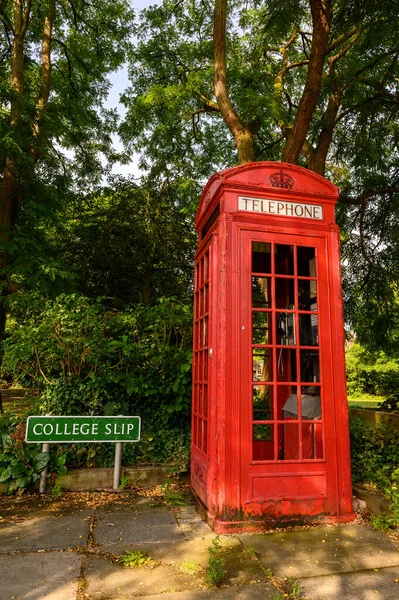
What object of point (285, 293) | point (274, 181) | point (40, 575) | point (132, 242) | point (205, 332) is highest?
point (132, 242)

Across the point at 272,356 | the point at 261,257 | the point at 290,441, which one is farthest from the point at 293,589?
the point at 261,257

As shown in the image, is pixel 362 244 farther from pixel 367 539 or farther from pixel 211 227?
pixel 367 539

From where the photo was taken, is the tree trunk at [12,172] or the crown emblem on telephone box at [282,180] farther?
the tree trunk at [12,172]

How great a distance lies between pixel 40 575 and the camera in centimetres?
274

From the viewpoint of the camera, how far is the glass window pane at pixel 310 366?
4352 mm

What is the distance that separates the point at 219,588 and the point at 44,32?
12.5m

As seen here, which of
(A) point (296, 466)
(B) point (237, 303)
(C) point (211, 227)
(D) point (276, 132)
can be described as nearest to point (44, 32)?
(D) point (276, 132)

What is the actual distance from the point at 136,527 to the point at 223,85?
7145 millimetres

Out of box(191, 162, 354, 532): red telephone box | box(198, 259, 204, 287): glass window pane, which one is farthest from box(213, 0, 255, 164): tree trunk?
box(198, 259, 204, 287): glass window pane

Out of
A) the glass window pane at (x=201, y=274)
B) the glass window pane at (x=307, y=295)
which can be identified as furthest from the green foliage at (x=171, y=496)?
the glass window pane at (x=307, y=295)

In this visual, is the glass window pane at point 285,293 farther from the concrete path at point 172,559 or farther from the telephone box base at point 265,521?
the concrete path at point 172,559

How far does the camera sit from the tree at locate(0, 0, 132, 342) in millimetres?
8164

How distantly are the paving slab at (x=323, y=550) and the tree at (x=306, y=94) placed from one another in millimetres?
5910

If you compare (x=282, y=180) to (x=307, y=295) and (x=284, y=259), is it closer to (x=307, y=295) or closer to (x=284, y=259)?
(x=284, y=259)
